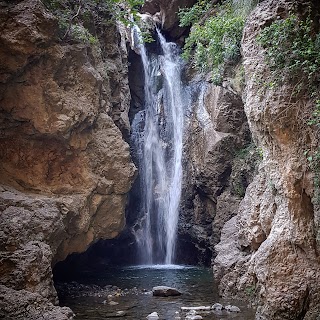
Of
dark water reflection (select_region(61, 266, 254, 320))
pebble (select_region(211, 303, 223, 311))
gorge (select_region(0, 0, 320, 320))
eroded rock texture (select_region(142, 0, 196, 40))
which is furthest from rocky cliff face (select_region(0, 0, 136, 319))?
eroded rock texture (select_region(142, 0, 196, 40))

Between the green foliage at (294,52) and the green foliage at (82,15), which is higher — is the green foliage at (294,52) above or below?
below

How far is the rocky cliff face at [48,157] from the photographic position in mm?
8484

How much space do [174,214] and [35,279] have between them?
401 inches

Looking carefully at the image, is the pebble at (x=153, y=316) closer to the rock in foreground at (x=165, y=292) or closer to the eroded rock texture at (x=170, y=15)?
the rock in foreground at (x=165, y=292)

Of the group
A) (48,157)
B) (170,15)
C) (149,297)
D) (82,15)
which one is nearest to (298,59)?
(149,297)

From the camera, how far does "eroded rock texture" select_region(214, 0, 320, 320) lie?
709cm

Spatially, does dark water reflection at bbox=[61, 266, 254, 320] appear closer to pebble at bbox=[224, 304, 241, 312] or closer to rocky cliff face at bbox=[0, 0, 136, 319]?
pebble at bbox=[224, 304, 241, 312]

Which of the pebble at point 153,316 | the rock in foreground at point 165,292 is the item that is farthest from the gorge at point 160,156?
the pebble at point 153,316

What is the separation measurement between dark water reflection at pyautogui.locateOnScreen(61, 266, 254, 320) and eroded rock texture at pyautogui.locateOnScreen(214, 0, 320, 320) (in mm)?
1245

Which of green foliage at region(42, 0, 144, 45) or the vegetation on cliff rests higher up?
green foliage at region(42, 0, 144, 45)

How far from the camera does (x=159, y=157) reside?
18.8 metres

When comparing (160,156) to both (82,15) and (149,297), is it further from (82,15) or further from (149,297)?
(149,297)

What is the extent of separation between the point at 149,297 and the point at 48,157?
Answer: 4660 mm

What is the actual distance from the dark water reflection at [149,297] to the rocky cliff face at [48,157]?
1111 millimetres
